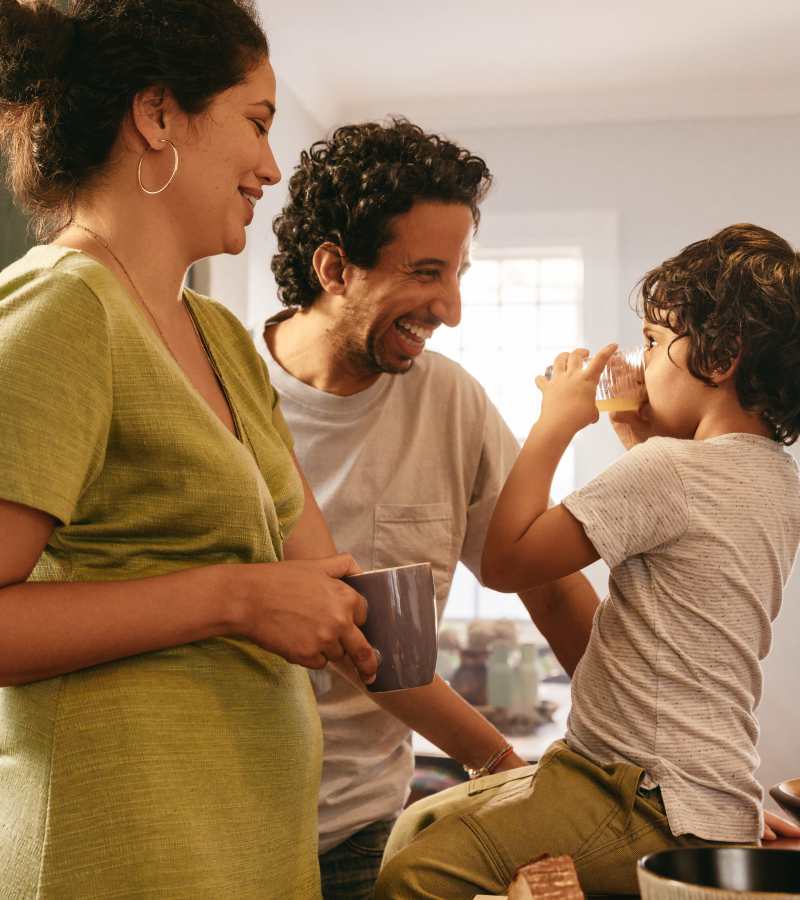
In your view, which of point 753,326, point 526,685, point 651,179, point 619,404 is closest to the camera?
point 753,326

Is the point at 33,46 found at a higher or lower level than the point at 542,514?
higher

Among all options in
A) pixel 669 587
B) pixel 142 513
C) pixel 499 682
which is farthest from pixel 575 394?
pixel 499 682

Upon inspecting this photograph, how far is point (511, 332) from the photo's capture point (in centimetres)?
495

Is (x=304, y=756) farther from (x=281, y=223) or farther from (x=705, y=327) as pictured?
(x=281, y=223)

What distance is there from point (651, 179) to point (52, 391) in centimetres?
428

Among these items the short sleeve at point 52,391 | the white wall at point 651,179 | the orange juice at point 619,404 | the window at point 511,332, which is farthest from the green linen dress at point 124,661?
the window at point 511,332

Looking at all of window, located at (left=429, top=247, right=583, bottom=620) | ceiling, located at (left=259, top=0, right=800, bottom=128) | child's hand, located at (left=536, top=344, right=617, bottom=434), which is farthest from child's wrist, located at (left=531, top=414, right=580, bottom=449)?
window, located at (left=429, top=247, right=583, bottom=620)

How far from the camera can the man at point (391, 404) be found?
151 cm

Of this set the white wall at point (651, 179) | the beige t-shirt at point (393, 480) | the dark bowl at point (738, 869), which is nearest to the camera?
the dark bowl at point (738, 869)

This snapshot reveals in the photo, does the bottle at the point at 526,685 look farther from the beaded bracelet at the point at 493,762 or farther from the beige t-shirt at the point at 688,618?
the beige t-shirt at the point at 688,618

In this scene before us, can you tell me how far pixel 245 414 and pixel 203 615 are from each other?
24cm

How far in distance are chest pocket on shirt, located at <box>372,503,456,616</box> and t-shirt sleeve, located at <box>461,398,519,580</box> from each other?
63mm

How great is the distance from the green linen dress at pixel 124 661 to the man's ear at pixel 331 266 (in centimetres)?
81

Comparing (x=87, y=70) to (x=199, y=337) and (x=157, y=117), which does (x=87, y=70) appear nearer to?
(x=157, y=117)
